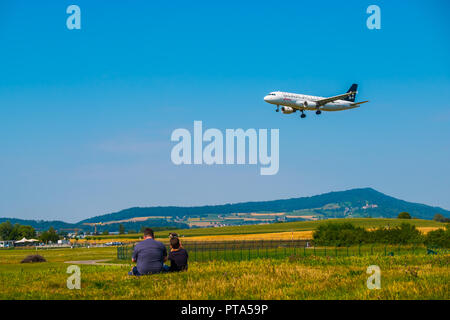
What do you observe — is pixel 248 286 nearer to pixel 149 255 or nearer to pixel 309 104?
pixel 149 255

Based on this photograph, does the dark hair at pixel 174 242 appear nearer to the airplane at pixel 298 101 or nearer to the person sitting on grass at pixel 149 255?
the person sitting on grass at pixel 149 255

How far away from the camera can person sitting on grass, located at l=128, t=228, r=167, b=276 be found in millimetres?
17312

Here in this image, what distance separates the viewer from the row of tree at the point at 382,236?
90.8 m

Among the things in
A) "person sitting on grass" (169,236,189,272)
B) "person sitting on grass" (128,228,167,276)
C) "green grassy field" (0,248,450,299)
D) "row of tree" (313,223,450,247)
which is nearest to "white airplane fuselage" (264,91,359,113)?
"row of tree" (313,223,450,247)

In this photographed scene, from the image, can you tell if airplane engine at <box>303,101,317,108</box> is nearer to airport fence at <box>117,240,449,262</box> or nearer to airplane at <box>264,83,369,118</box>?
airplane at <box>264,83,369,118</box>

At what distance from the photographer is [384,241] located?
3740 inches

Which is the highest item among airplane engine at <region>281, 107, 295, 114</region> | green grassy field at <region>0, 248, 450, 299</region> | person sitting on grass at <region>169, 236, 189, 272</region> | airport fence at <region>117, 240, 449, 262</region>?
airplane engine at <region>281, 107, 295, 114</region>

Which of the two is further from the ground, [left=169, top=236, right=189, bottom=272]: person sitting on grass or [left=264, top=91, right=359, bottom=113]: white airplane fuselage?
[left=264, top=91, right=359, bottom=113]: white airplane fuselage

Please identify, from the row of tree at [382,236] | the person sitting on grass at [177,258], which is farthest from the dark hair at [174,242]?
the row of tree at [382,236]

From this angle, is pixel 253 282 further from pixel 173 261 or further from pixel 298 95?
pixel 298 95

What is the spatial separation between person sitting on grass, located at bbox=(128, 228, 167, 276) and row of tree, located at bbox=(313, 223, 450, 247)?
78.8m

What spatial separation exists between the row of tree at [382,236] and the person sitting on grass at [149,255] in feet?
259
